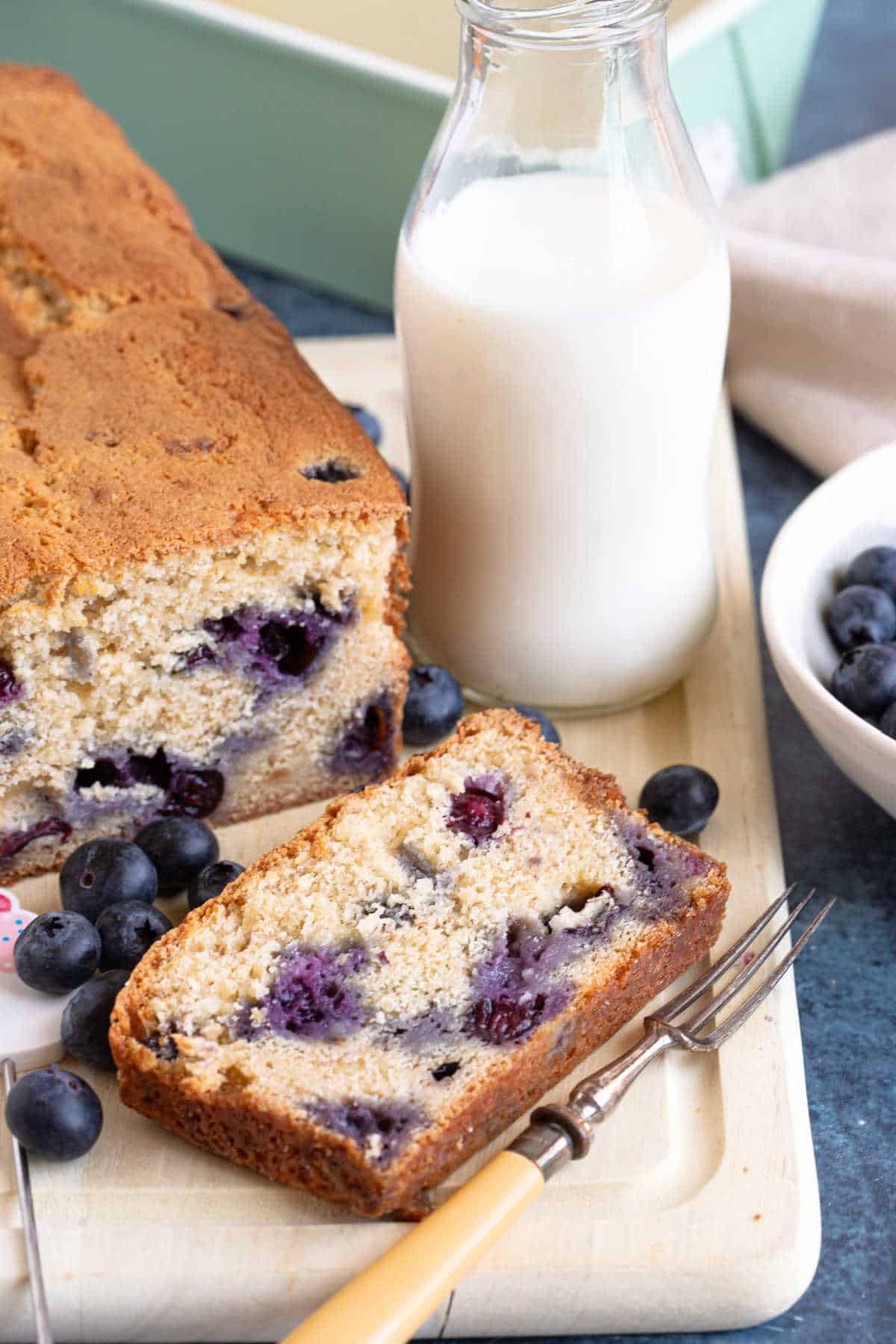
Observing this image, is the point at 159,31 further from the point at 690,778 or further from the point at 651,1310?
the point at 651,1310

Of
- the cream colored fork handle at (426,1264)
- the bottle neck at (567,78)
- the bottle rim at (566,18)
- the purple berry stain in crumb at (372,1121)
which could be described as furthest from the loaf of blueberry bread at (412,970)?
the bottle rim at (566,18)

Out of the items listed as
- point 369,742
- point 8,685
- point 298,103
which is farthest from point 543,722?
point 298,103

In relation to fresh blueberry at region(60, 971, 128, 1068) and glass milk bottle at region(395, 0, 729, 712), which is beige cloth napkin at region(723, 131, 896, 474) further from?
fresh blueberry at region(60, 971, 128, 1068)

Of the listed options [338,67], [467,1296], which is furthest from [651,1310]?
[338,67]

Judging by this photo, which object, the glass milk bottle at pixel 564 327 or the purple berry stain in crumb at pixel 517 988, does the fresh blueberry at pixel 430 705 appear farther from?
the purple berry stain in crumb at pixel 517 988

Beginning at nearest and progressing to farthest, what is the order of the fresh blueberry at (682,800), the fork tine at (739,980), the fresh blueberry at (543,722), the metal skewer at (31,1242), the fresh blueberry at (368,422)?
the metal skewer at (31,1242) → the fork tine at (739,980) → the fresh blueberry at (682,800) → the fresh blueberry at (543,722) → the fresh blueberry at (368,422)

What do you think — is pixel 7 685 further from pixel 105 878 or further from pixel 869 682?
pixel 869 682
